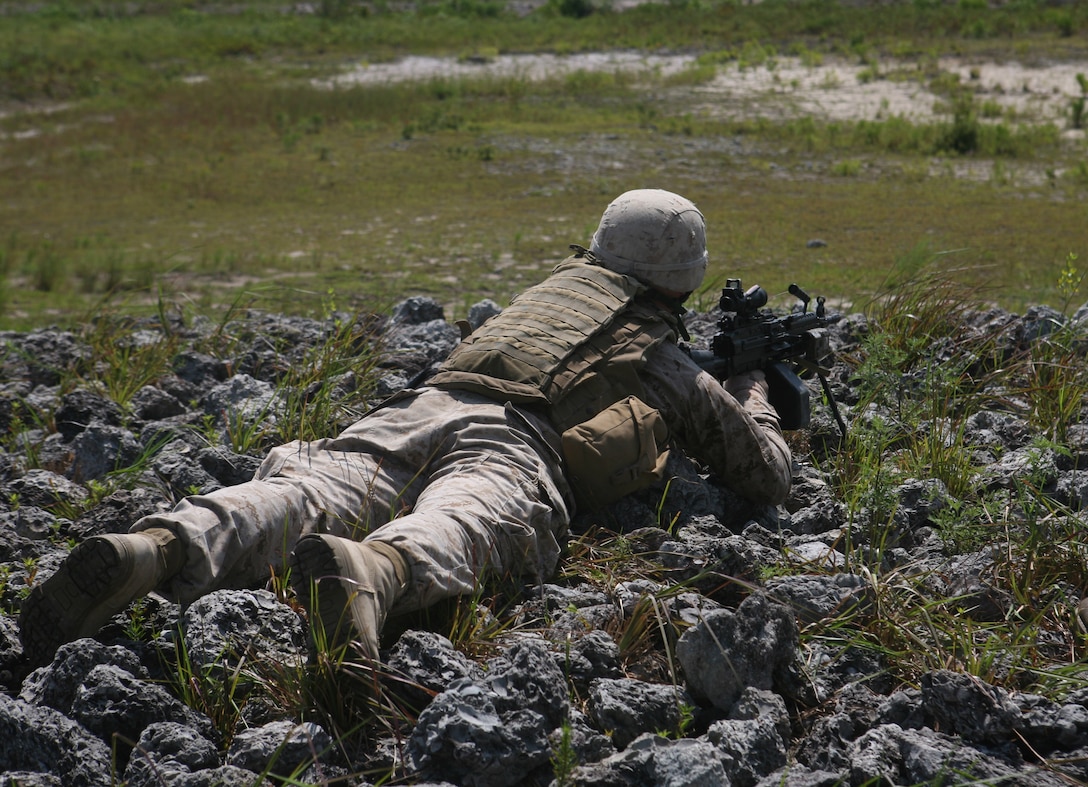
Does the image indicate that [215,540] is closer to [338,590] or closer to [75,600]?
[75,600]

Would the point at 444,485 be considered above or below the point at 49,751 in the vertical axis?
above

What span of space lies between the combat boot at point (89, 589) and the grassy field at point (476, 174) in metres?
3.42

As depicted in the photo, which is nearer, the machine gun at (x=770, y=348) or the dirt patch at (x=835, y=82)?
the machine gun at (x=770, y=348)

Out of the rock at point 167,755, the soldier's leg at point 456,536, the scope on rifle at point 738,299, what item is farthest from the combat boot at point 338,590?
the scope on rifle at point 738,299

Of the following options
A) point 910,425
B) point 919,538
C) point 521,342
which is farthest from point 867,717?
point 910,425

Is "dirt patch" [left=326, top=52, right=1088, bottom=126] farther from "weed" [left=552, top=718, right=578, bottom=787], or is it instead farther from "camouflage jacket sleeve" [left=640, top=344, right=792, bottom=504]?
"weed" [left=552, top=718, right=578, bottom=787]

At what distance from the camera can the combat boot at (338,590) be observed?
9.15ft

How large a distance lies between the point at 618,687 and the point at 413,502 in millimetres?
1204

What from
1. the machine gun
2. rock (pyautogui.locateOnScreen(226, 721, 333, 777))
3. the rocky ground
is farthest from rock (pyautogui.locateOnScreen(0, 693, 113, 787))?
the machine gun

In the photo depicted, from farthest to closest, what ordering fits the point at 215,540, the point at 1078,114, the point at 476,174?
1. the point at 1078,114
2. the point at 476,174
3. the point at 215,540

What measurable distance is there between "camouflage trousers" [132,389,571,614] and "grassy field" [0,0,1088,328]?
2.76m

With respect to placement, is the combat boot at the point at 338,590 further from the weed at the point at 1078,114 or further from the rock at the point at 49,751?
the weed at the point at 1078,114

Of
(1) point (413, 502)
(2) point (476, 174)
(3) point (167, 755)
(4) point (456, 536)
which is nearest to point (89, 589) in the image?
Answer: (3) point (167, 755)

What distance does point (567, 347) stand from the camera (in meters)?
4.00
